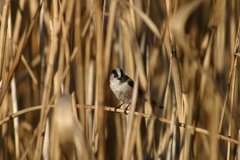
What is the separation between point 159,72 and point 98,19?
4.41ft

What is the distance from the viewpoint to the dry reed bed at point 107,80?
2.77 ft

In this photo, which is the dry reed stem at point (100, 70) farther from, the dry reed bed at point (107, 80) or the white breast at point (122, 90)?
the white breast at point (122, 90)

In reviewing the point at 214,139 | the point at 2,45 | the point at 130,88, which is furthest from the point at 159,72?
the point at 214,139

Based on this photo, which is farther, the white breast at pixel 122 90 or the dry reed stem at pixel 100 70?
the white breast at pixel 122 90

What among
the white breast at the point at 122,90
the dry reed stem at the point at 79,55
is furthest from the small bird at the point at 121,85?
the dry reed stem at the point at 79,55

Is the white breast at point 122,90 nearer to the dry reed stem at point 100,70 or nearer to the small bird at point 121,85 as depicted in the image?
the small bird at point 121,85

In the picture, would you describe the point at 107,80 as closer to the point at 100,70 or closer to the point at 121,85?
the point at 100,70

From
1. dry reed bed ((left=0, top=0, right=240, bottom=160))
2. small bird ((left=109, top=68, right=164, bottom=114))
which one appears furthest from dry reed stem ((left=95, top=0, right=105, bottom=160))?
small bird ((left=109, top=68, right=164, bottom=114))

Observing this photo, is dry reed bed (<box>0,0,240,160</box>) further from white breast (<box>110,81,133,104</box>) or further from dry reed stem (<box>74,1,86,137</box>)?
white breast (<box>110,81,133,104</box>)

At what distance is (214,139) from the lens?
84 centimetres

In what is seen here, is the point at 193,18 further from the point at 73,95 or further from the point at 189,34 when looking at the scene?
the point at 73,95

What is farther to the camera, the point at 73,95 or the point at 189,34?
the point at 189,34

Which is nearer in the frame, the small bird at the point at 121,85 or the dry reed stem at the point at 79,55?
the dry reed stem at the point at 79,55

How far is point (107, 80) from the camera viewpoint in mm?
1042
